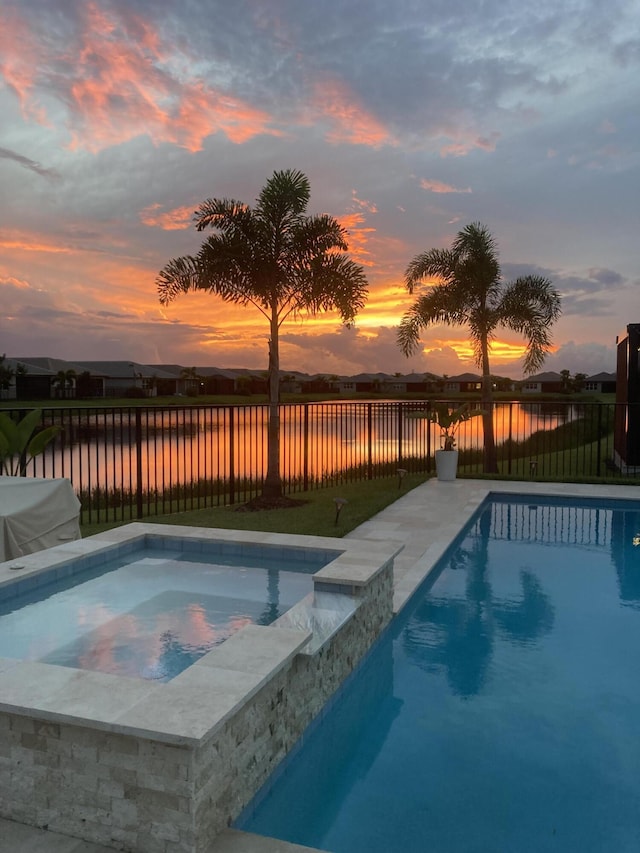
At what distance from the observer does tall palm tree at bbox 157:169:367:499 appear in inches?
384

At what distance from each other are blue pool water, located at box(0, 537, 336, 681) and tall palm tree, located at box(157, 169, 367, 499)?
442 cm

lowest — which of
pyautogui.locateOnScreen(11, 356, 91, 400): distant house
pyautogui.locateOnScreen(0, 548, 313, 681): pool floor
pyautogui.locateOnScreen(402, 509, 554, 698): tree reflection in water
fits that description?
pyautogui.locateOnScreen(402, 509, 554, 698): tree reflection in water

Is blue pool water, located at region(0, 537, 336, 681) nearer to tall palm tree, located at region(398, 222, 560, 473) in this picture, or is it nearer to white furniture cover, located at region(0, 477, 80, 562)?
white furniture cover, located at region(0, 477, 80, 562)

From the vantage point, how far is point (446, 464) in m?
11.7

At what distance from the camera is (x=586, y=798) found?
118 inches

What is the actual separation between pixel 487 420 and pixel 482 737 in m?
10.5

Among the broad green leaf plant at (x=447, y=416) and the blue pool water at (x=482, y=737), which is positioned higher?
the broad green leaf plant at (x=447, y=416)

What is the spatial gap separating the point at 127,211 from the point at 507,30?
7.29m

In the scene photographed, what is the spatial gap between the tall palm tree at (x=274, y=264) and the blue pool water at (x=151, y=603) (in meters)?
4.42

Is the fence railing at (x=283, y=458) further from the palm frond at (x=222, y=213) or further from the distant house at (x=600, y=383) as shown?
the distant house at (x=600, y=383)

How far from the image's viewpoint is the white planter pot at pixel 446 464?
11.6 meters

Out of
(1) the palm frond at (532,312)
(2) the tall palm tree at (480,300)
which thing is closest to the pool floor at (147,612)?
(2) the tall palm tree at (480,300)

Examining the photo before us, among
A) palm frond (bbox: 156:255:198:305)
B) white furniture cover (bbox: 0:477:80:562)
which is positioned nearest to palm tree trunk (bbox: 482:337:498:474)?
palm frond (bbox: 156:255:198:305)

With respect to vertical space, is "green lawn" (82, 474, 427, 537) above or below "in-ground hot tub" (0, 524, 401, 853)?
below
